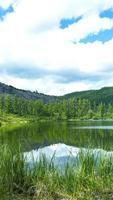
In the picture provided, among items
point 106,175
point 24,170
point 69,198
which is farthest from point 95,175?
point 24,170

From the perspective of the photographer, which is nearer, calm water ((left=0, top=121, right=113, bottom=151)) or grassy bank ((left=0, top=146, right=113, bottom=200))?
grassy bank ((left=0, top=146, right=113, bottom=200))

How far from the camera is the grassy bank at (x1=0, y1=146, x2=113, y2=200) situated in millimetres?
15281

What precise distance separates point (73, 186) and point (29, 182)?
194cm

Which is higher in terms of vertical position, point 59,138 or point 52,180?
point 52,180

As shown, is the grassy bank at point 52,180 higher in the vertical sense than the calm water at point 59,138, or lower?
higher

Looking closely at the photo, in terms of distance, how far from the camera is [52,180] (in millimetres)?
15719

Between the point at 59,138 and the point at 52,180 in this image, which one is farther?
the point at 59,138

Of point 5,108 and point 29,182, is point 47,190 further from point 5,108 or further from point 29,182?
point 5,108

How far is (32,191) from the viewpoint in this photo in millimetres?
15773

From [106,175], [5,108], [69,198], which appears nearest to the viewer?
[69,198]

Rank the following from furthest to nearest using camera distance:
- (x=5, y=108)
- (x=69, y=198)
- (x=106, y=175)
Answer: (x=5, y=108) < (x=106, y=175) < (x=69, y=198)

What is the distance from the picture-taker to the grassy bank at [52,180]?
15281 millimetres

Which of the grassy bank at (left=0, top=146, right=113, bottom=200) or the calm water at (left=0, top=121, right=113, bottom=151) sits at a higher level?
the grassy bank at (left=0, top=146, right=113, bottom=200)

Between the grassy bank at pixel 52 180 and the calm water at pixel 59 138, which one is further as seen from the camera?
the calm water at pixel 59 138
